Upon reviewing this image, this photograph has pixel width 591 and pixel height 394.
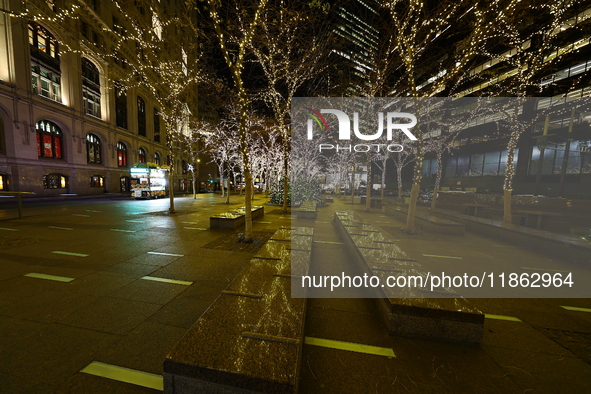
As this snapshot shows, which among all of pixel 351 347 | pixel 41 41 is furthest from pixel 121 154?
pixel 351 347

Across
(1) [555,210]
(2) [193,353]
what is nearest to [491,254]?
(2) [193,353]

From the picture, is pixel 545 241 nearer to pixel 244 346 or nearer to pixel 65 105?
pixel 244 346

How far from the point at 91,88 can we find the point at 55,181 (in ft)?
43.4

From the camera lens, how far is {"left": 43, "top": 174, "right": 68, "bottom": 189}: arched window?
23.2 m

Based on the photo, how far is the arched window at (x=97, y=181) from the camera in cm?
2833

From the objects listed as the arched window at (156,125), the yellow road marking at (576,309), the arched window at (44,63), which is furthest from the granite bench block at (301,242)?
the arched window at (156,125)

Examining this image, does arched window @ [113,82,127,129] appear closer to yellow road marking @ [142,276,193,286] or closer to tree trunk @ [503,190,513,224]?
yellow road marking @ [142,276,193,286]

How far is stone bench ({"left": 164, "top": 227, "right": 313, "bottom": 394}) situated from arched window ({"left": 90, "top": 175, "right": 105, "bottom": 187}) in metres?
35.9

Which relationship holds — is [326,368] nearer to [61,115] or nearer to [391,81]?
[391,81]

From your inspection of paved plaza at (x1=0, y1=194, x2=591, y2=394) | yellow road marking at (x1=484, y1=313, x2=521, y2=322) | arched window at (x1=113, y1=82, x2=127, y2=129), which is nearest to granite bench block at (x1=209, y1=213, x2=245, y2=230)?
paved plaza at (x1=0, y1=194, x2=591, y2=394)

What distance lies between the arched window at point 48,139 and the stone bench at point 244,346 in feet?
109

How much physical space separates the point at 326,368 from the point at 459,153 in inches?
1702

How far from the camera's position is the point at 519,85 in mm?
9641

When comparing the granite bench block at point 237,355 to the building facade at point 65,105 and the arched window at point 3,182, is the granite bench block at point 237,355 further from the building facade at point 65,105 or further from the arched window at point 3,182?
the arched window at point 3,182
